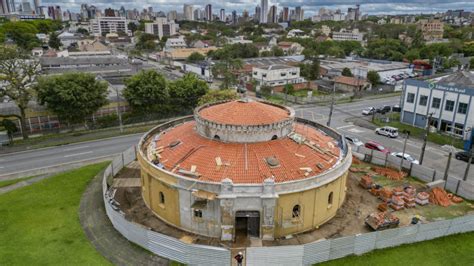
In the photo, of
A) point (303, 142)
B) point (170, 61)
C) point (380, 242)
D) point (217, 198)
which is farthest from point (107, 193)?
point (170, 61)

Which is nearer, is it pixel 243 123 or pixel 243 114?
pixel 243 123

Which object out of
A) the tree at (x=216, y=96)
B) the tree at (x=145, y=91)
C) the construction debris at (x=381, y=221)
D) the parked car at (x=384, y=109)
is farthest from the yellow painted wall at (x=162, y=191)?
the parked car at (x=384, y=109)

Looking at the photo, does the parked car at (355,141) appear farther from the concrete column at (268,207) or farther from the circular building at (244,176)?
the concrete column at (268,207)

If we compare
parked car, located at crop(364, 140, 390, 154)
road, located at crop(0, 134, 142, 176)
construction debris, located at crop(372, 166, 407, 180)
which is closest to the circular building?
construction debris, located at crop(372, 166, 407, 180)

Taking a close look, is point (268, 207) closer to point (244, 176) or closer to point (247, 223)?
point (247, 223)

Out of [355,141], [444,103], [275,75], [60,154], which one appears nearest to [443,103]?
[444,103]

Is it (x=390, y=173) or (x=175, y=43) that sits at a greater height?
(x=175, y=43)

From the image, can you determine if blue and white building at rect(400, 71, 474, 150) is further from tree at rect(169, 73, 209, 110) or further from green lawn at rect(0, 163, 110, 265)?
green lawn at rect(0, 163, 110, 265)

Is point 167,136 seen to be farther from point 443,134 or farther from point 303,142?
point 443,134
